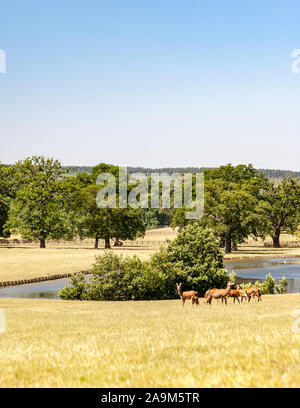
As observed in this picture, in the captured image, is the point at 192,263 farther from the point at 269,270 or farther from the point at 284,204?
the point at 284,204

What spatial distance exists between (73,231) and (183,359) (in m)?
104

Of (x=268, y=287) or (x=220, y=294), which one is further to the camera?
(x=268, y=287)

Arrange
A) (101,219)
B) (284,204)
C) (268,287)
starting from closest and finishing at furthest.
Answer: (268,287)
(101,219)
(284,204)

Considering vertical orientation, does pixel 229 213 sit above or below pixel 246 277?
above

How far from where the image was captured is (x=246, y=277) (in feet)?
214

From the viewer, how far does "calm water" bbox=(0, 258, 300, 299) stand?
175 feet

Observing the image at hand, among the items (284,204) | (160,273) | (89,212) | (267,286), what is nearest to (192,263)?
(160,273)

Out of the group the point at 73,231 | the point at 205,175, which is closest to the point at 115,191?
the point at 73,231

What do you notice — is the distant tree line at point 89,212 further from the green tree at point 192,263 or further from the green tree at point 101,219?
the green tree at point 192,263

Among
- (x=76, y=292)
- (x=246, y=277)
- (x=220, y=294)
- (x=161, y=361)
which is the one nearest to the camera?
(x=161, y=361)

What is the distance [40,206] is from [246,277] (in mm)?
58262

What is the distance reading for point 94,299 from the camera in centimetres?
4756

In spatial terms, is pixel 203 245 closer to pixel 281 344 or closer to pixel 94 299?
pixel 94 299
